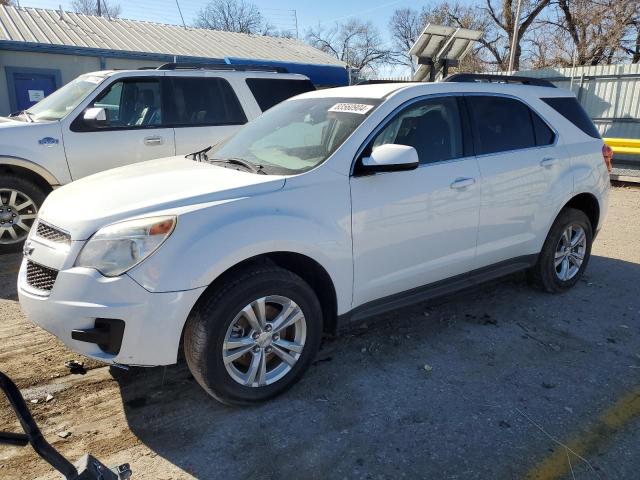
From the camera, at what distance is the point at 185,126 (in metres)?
6.27

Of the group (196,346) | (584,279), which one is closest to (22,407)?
(196,346)

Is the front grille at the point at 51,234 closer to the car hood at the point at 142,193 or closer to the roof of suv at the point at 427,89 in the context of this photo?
the car hood at the point at 142,193

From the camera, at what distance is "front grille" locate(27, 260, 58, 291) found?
2697 millimetres

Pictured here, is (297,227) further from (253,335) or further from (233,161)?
(233,161)

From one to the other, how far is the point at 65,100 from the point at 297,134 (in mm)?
3747

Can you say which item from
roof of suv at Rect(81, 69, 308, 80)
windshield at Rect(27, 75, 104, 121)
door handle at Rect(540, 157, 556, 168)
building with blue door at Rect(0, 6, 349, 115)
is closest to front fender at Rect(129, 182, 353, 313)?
door handle at Rect(540, 157, 556, 168)

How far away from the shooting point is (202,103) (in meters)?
6.43

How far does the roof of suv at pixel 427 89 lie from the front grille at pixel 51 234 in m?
2.11

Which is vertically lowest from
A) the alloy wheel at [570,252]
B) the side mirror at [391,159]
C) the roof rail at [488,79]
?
the alloy wheel at [570,252]

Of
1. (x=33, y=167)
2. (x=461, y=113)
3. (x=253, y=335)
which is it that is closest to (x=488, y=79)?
(x=461, y=113)

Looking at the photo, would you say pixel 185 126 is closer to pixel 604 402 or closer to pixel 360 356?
pixel 360 356

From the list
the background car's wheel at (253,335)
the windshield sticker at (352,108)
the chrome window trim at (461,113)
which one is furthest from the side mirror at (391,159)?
the background car's wheel at (253,335)

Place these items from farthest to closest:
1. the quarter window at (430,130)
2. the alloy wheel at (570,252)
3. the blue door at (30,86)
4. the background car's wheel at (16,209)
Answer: the blue door at (30,86) → the background car's wheel at (16,209) → the alloy wheel at (570,252) → the quarter window at (430,130)

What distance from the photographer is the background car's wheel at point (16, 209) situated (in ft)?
17.9
